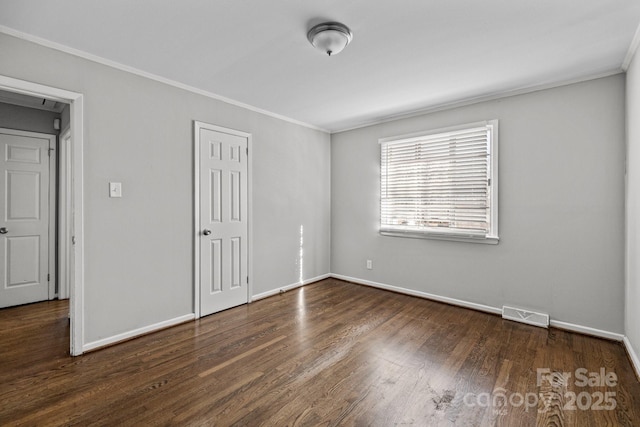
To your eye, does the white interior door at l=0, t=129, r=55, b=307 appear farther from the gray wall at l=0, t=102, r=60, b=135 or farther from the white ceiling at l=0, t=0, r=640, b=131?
the white ceiling at l=0, t=0, r=640, b=131

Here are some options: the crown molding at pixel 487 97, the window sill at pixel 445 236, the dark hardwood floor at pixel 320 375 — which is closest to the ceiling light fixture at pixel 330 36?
the crown molding at pixel 487 97

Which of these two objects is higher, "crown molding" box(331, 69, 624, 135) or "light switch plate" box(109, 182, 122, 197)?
"crown molding" box(331, 69, 624, 135)

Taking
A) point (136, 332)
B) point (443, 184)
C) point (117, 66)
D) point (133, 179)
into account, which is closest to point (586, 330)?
point (443, 184)

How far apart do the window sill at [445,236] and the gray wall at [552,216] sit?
70 mm

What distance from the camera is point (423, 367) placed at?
237 centimetres

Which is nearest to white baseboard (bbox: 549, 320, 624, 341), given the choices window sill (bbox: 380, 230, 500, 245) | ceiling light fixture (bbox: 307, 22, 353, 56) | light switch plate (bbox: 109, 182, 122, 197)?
window sill (bbox: 380, 230, 500, 245)

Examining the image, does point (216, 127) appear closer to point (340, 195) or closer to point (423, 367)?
point (340, 195)

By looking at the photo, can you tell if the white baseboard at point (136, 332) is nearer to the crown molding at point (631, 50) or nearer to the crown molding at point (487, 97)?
the crown molding at point (487, 97)

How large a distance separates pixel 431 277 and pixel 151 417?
10.9 feet

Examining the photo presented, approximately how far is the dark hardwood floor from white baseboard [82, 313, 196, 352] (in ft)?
0.24

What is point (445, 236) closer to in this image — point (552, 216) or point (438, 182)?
point (438, 182)

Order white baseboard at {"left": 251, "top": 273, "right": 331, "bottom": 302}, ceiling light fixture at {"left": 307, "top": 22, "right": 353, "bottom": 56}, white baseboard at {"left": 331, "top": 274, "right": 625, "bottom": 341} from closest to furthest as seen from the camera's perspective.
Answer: ceiling light fixture at {"left": 307, "top": 22, "right": 353, "bottom": 56} → white baseboard at {"left": 331, "top": 274, "right": 625, "bottom": 341} → white baseboard at {"left": 251, "top": 273, "right": 331, "bottom": 302}

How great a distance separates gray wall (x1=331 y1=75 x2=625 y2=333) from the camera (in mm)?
2828

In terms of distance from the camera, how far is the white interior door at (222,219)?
11.3 ft
